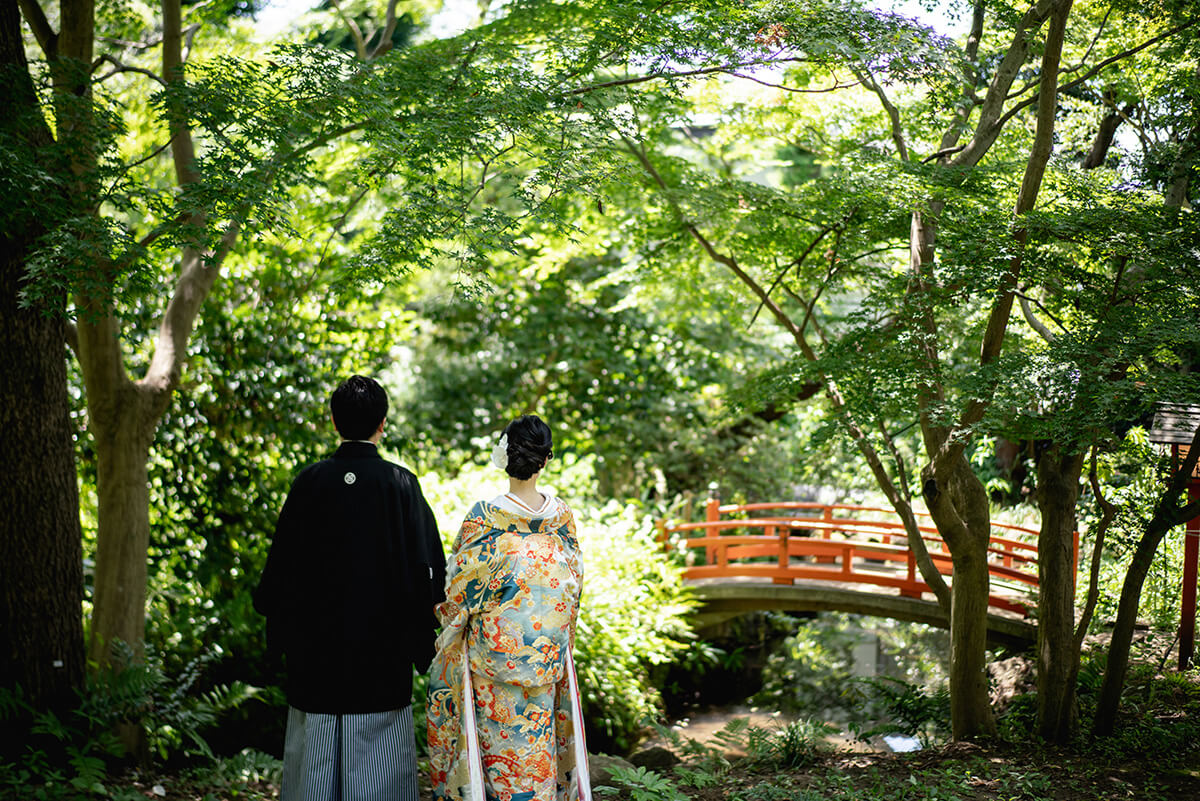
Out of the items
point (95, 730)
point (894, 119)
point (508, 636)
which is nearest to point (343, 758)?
point (508, 636)

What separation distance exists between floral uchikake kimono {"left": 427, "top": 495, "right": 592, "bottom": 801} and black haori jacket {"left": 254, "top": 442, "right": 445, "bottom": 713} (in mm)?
196

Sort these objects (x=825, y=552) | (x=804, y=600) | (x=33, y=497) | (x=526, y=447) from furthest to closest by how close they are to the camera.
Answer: (x=825, y=552)
(x=804, y=600)
(x=33, y=497)
(x=526, y=447)

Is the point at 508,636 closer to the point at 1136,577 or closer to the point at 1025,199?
the point at 1025,199

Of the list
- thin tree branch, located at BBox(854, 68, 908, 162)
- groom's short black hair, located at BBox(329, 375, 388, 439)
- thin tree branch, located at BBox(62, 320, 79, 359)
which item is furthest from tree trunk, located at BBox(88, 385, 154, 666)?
thin tree branch, located at BBox(854, 68, 908, 162)

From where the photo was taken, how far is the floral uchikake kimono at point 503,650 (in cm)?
306

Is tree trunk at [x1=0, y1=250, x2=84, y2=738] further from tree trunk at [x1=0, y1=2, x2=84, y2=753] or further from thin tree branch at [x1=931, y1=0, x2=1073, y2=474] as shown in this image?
thin tree branch at [x1=931, y1=0, x2=1073, y2=474]

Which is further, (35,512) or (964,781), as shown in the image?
(964,781)

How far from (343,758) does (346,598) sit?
0.52 metres

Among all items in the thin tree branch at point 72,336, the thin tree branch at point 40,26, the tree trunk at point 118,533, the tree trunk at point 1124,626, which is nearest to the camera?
the thin tree branch at point 40,26

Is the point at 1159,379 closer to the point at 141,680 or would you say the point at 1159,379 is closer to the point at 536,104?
the point at 536,104

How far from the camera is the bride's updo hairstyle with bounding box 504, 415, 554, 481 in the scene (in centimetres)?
304

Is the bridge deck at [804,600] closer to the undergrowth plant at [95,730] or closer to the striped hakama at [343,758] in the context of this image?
the undergrowth plant at [95,730]

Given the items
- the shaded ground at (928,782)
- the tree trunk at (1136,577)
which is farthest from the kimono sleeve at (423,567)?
the tree trunk at (1136,577)

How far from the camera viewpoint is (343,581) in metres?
2.90
